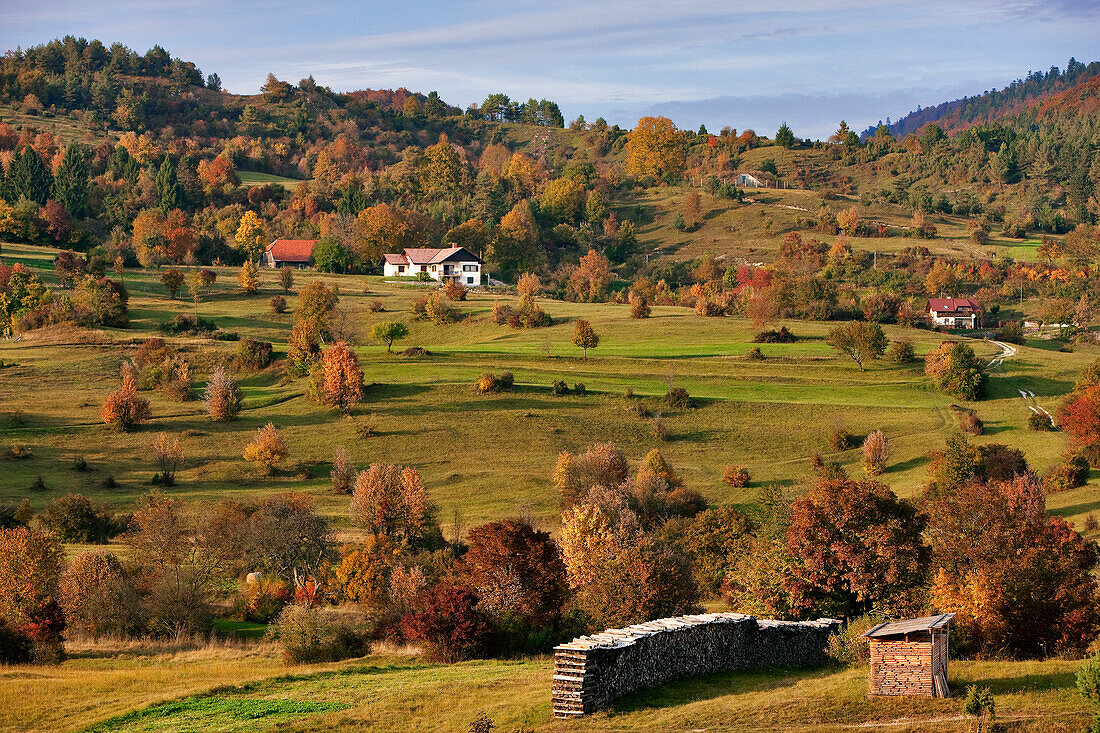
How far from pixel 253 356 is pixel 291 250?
57.7m

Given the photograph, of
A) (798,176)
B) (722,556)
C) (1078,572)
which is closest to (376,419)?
(722,556)

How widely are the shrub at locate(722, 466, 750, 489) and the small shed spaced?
37.1 m

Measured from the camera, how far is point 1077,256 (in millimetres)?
138125

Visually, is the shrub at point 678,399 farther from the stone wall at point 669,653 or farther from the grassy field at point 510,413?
the stone wall at point 669,653

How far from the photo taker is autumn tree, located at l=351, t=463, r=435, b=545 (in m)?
49.6

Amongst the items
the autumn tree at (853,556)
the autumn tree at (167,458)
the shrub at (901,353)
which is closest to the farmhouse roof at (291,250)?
the autumn tree at (167,458)

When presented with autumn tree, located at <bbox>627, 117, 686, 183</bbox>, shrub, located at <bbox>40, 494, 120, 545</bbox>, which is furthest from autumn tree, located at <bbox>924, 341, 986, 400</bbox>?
autumn tree, located at <bbox>627, 117, 686, 183</bbox>

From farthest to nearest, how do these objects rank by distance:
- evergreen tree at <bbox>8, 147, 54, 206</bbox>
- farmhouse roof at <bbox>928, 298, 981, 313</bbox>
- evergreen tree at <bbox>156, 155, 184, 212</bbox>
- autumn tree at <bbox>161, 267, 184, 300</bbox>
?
1. evergreen tree at <bbox>156, 155, 184, 212</bbox>
2. evergreen tree at <bbox>8, 147, 54, 206</bbox>
3. farmhouse roof at <bbox>928, 298, 981, 313</bbox>
4. autumn tree at <bbox>161, 267, 184, 300</bbox>

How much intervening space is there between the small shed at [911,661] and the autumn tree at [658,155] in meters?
178

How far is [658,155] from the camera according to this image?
196000 mm

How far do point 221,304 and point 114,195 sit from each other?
2418 inches

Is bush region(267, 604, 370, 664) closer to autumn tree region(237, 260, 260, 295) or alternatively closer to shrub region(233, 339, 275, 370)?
shrub region(233, 339, 275, 370)

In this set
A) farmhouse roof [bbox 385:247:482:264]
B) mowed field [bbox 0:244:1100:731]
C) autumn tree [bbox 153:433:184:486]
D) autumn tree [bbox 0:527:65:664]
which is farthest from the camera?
farmhouse roof [bbox 385:247:482:264]

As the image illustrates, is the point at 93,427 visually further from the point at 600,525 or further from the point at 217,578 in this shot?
the point at 600,525
